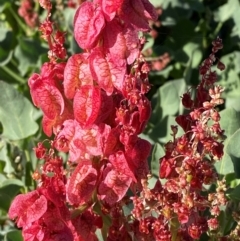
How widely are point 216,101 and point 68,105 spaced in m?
0.21

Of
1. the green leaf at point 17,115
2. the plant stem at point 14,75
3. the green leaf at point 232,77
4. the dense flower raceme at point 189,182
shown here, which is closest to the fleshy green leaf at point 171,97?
the green leaf at point 232,77

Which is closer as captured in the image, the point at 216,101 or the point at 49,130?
the point at 216,101

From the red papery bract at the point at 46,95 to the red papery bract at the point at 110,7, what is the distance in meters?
0.12

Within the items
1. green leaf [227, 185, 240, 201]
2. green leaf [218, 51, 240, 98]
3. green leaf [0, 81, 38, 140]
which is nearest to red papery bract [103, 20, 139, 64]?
green leaf [227, 185, 240, 201]

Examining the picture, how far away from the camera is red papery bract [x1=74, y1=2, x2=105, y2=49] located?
830 mm

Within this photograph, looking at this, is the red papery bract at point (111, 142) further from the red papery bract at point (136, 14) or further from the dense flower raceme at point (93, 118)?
the red papery bract at point (136, 14)

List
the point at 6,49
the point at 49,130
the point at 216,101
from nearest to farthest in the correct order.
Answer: the point at 216,101 < the point at 49,130 < the point at 6,49

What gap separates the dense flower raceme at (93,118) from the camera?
0.83 metres

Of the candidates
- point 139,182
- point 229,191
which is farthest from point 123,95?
point 229,191

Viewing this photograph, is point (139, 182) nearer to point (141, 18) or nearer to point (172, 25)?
point (141, 18)

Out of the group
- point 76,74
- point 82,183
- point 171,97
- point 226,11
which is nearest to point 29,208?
point 82,183

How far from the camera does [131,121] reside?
2.72ft

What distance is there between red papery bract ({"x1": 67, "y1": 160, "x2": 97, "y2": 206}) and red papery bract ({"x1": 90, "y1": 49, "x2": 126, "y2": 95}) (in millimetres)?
117

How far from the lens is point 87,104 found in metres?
0.83
